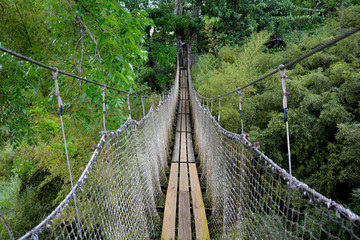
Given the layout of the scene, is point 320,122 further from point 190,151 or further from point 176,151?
point 176,151

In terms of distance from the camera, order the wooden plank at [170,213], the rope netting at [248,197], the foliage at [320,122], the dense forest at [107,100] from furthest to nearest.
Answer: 1. the foliage at [320,122]
2. the wooden plank at [170,213]
3. the dense forest at [107,100]
4. the rope netting at [248,197]

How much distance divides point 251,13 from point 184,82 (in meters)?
4.35

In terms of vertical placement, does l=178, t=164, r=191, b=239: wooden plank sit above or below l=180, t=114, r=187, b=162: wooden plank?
below

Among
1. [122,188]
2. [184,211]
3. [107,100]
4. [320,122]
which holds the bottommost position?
[184,211]

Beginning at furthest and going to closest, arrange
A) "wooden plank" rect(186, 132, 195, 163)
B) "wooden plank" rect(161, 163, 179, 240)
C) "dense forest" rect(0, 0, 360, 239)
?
1. "wooden plank" rect(186, 132, 195, 163)
2. "wooden plank" rect(161, 163, 179, 240)
3. "dense forest" rect(0, 0, 360, 239)

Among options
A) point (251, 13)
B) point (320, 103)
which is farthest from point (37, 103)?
point (251, 13)

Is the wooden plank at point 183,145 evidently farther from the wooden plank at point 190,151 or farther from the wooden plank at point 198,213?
the wooden plank at point 198,213

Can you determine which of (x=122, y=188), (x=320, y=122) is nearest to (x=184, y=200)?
(x=122, y=188)

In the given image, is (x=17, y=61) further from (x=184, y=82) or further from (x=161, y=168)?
(x=184, y=82)

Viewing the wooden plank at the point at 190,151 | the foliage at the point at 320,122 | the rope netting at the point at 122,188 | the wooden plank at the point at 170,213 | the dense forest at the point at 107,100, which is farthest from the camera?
the wooden plank at the point at 190,151

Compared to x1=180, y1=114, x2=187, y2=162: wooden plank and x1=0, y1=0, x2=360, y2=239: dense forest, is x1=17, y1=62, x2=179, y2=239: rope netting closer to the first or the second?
x1=0, y1=0, x2=360, y2=239: dense forest

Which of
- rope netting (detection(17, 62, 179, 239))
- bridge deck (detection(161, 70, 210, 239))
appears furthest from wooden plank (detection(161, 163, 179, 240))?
rope netting (detection(17, 62, 179, 239))

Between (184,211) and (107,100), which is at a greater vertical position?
(107,100)

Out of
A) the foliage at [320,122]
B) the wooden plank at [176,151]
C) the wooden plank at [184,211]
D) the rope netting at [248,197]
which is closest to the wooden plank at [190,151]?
the wooden plank at [176,151]
